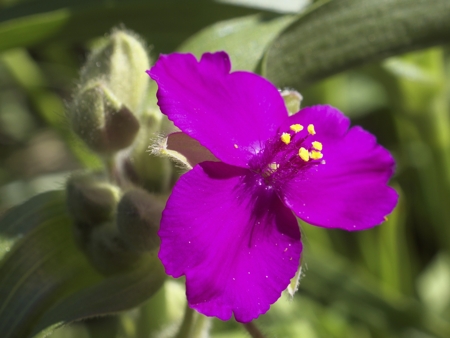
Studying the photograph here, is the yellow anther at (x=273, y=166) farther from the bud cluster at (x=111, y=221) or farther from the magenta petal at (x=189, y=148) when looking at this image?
the bud cluster at (x=111, y=221)

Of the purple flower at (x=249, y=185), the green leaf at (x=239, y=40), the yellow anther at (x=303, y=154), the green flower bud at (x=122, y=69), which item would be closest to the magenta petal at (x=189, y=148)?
the purple flower at (x=249, y=185)

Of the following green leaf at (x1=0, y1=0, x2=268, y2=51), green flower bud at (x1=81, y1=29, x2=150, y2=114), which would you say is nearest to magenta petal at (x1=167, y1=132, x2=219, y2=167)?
green flower bud at (x1=81, y1=29, x2=150, y2=114)

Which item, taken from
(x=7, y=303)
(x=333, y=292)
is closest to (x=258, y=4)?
(x=333, y=292)

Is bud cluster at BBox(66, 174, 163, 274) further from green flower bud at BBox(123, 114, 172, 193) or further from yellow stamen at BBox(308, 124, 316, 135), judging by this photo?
yellow stamen at BBox(308, 124, 316, 135)

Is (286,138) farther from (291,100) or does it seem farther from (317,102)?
(317,102)

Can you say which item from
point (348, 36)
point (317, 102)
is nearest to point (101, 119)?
point (348, 36)

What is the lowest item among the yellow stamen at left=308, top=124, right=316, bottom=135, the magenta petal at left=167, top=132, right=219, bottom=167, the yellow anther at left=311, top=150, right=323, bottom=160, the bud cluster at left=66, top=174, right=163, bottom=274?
the bud cluster at left=66, top=174, right=163, bottom=274
